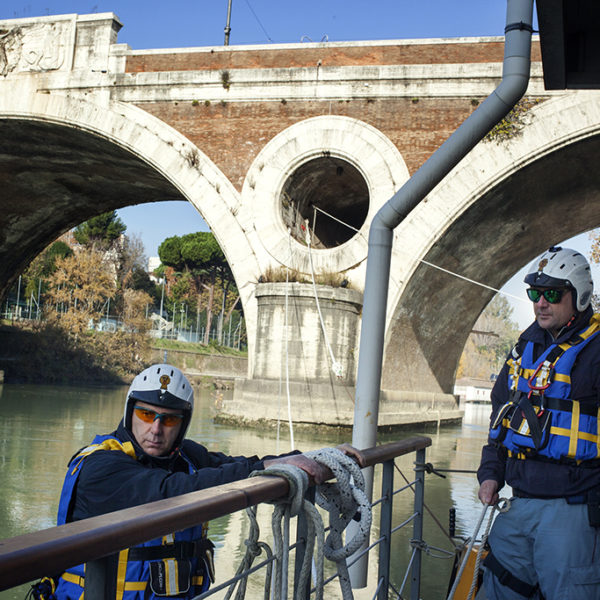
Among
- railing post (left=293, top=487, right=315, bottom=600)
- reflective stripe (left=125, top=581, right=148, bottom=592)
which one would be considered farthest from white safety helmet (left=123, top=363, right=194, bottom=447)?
railing post (left=293, top=487, right=315, bottom=600)

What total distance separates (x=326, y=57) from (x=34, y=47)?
6.67m

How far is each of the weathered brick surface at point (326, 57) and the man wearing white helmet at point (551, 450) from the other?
11709mm

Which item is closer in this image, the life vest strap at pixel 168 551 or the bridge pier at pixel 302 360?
the life vest strap at pixel 168 551

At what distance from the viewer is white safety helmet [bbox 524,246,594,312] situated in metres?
2.96

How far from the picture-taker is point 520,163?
43.0ft

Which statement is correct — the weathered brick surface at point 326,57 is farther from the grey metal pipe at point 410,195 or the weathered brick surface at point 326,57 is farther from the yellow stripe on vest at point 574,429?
the yellow stripe on vest at point 574,429

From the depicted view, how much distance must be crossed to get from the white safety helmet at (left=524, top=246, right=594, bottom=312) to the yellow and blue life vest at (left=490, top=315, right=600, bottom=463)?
11 centimetres

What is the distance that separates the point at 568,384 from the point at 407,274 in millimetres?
11094

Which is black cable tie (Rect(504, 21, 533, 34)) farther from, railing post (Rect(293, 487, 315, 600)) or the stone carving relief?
the stone carving relief

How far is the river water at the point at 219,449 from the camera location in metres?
5.72

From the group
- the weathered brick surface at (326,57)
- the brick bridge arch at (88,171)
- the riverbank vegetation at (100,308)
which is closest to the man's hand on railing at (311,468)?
the brick bridge arch at (88,171)

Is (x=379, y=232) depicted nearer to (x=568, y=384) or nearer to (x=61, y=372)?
(x=568, y=384)

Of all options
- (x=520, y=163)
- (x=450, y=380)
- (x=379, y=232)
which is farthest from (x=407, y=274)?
(x=379, y=232)

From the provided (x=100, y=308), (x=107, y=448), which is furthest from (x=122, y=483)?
(x=100, y=308)
